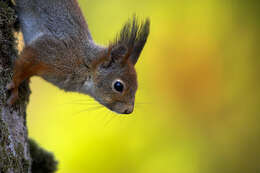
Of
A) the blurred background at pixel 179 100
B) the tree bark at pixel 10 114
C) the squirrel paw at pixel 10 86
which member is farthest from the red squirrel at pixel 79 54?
the blurred background at pixel 179 100

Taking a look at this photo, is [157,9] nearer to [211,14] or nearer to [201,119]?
[211,14]

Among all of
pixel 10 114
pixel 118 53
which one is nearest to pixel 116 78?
pixel 118 53

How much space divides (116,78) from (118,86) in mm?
55

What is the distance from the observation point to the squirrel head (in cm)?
198

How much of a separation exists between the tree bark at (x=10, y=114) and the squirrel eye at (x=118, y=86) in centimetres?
53

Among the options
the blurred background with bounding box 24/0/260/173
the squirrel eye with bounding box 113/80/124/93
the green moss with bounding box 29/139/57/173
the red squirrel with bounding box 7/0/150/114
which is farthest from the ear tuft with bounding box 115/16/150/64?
the blurred background with bounding box 24/0/260/173

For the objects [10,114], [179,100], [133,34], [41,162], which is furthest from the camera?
[179,100]

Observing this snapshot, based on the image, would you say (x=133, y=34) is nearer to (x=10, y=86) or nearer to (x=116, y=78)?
(x=116, y=78)

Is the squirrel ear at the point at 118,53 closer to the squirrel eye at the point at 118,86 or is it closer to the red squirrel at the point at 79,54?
the red squirrel at the point at 79,54

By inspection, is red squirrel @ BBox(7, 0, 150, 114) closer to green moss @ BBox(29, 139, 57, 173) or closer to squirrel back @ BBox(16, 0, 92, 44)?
squirrel back @ BBox(16, 0, 92, 44)

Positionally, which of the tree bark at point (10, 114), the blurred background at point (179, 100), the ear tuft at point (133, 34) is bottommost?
the blurred background at point (179, 100)

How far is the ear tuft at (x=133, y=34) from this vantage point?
1863 mm

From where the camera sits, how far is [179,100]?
183 inches

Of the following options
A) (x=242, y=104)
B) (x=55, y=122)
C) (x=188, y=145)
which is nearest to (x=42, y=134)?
(x=55, y=122)
